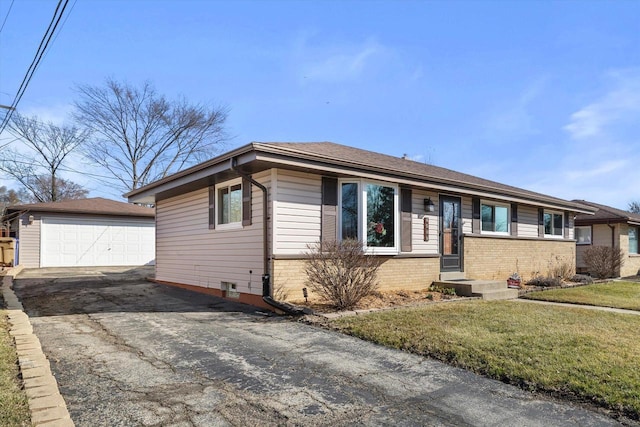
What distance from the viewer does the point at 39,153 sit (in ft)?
96.5

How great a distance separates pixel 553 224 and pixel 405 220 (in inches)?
350

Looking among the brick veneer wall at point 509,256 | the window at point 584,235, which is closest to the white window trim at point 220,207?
the brick veneer wall at point 509,256

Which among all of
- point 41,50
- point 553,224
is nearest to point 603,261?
point 553,224

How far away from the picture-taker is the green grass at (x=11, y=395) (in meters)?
2.91

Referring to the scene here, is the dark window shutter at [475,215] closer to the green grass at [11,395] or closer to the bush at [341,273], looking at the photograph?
the bush at [341,273]

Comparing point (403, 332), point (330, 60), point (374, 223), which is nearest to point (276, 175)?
point (374, 223)

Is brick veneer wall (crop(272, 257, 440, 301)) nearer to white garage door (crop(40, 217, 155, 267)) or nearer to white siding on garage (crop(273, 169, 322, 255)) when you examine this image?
white siding on garage (crop(273, 169, 322, 255))

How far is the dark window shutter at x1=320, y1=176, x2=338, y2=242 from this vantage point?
8664mm

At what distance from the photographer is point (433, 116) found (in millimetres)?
20016

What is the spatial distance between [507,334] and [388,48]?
942 cm

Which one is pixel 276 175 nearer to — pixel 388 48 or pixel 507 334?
pixel 507 334

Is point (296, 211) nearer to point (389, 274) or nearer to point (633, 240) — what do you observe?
point (389, 274)

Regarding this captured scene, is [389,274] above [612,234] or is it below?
below

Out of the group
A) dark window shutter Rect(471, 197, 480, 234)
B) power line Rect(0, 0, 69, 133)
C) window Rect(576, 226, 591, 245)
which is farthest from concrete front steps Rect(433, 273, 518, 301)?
window Rect(576, 226, 591, 245)
